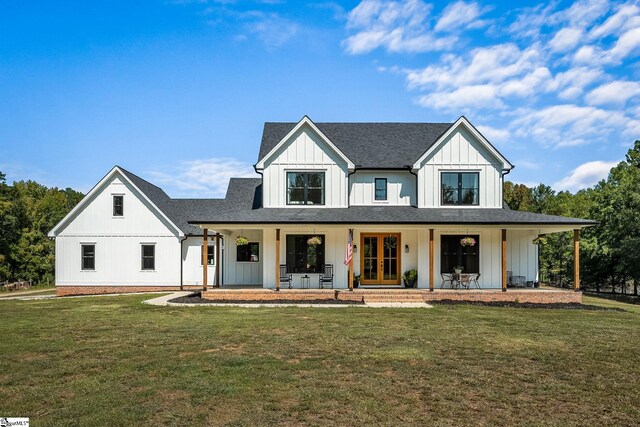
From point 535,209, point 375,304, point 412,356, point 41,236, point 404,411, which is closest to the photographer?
point 404,411

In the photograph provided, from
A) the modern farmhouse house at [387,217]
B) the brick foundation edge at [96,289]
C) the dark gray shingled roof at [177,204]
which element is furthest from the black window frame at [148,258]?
the modern farmhouse house at [387,217]

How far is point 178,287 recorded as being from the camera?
2714cm

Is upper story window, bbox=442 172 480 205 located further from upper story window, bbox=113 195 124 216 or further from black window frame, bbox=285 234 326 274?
upper story window, bbox=113 195 124 216

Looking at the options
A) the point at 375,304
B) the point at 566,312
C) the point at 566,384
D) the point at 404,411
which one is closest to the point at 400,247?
the point at 375,304

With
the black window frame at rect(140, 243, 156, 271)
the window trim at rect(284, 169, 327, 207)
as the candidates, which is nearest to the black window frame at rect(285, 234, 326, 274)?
the window trim at rect(284, 169, 327, 207)

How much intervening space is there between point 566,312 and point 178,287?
19.3 m

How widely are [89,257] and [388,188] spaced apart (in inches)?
668

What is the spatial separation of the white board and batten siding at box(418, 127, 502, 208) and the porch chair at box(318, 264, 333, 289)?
201 inches

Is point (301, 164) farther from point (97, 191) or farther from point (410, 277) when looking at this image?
point (97, 191)

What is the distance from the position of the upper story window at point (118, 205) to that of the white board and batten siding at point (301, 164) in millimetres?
9883

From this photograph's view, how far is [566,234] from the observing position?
129 feet

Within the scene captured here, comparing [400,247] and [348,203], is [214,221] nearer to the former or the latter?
[348,203]

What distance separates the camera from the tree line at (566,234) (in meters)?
30.5

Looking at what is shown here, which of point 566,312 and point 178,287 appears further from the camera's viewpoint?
point 178,287
